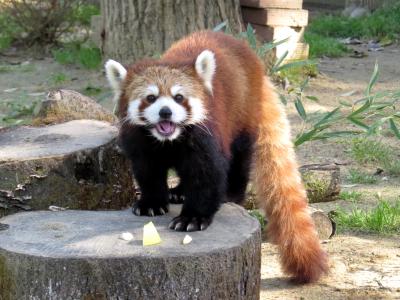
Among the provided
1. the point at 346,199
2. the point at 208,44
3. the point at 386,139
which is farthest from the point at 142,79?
the point at 386,139

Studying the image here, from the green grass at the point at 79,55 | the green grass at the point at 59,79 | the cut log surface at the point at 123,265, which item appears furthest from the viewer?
the green grass at the point at 79,55

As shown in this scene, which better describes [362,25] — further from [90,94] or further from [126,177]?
[126,177]

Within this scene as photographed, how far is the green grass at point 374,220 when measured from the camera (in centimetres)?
419

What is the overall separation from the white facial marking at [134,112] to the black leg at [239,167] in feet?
2.08

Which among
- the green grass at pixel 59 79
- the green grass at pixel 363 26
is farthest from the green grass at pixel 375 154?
the green grass at pixel 363 26

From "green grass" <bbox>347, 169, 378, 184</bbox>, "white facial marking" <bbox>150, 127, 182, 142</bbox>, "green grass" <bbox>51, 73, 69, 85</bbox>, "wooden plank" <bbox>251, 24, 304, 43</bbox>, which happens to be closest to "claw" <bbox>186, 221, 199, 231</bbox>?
"white facial marking" <bbox>150, 127, 182, 142</bbox>

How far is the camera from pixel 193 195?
3.06 m

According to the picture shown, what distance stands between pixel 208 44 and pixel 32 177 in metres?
1.02

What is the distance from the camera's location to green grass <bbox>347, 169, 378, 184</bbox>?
5.06 metres

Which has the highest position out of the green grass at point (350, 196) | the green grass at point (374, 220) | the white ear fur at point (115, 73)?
the white ear fur at point (115, 73)

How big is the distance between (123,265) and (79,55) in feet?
18.8

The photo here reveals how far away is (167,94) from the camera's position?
2986 mm

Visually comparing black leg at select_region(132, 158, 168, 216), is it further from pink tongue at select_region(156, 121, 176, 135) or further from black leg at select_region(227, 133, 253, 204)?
black leg at select_region(227, 133, 253, 204)

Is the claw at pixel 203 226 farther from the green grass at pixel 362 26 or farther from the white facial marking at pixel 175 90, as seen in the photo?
the green grass at pixel 362 26
